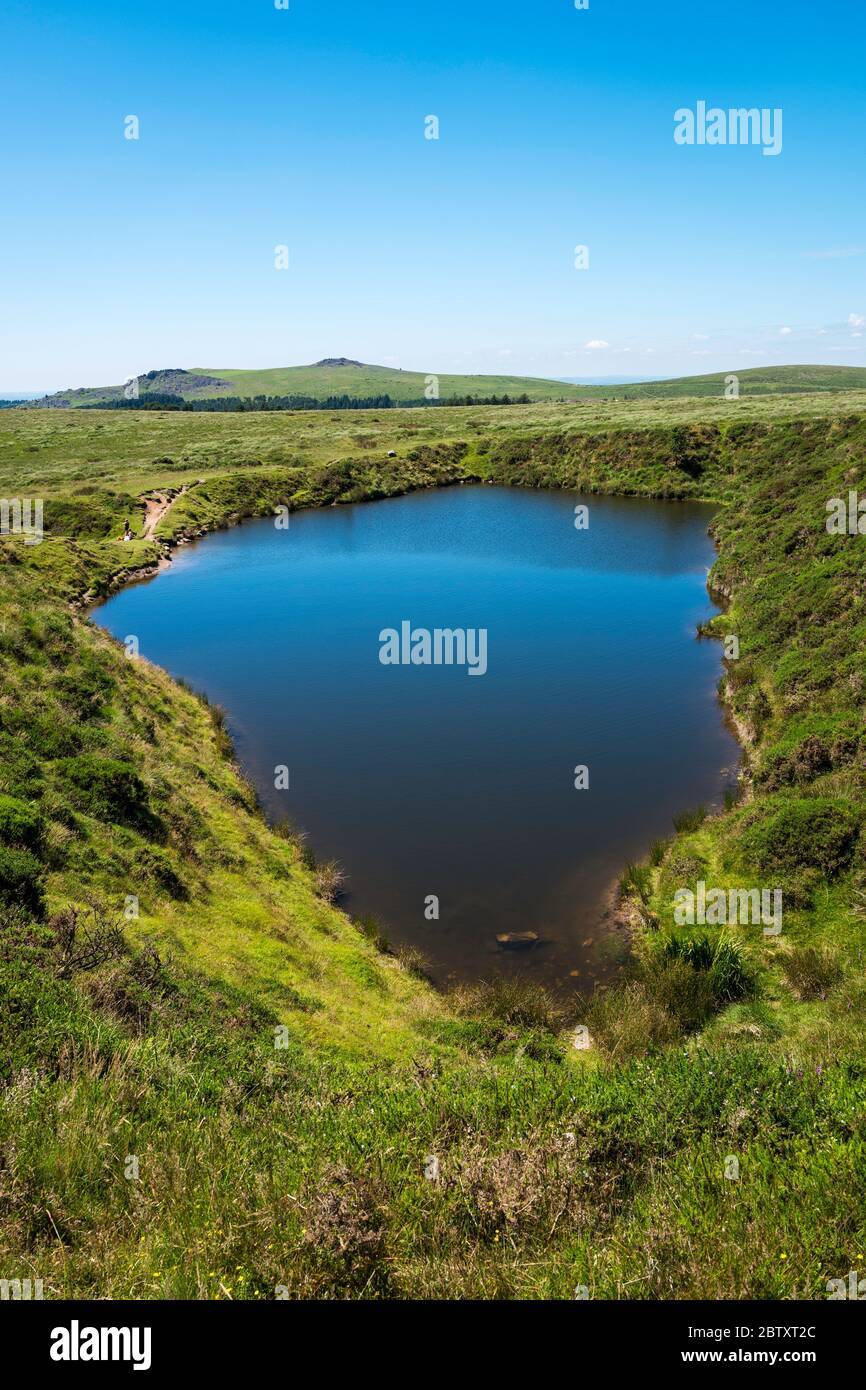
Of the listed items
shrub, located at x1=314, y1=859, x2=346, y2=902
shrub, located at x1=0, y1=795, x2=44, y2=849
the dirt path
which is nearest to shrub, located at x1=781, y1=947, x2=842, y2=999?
shrub, located at x1=314, y1=859, x2=346, y2=902

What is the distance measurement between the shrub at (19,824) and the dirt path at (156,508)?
52.3 metres

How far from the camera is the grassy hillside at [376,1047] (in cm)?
560

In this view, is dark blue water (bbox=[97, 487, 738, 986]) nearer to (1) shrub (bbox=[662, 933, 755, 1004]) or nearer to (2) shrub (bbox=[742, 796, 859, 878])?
(1) shrub (bbox=[662, 933, 755, 1004])

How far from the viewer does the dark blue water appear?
19.0 m

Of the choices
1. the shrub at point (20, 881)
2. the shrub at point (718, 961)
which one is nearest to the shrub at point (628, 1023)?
the shrub at point (718, 961)

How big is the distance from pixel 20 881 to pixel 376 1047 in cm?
639

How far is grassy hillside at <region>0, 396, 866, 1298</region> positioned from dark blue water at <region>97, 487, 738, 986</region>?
5.29 ft

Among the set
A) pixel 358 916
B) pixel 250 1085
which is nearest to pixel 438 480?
pixel 358 916

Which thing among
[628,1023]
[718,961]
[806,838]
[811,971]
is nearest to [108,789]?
[628,1023]

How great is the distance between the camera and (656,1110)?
822 centimetres

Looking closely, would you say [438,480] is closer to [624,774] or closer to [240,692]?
[240,692]

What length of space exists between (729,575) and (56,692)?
36.4m

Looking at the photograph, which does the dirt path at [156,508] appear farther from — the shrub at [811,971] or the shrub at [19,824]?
the shrub at [811,971]

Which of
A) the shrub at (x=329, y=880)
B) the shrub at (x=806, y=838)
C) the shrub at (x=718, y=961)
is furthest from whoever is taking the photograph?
the shrub at (x=329, y=880)
